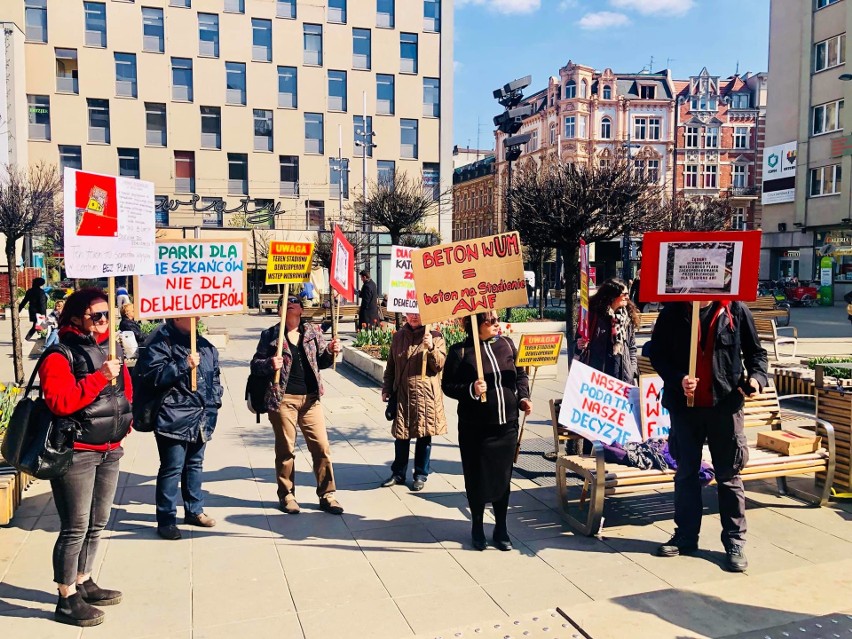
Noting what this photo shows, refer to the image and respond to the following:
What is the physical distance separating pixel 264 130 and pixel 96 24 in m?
10.3

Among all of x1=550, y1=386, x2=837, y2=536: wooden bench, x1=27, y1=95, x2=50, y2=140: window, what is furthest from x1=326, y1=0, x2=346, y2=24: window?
x1=550, y1=386, x2=837, y2=536: wooden bench

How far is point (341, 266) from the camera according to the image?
8.79m

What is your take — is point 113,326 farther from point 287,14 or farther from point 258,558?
point 287,14

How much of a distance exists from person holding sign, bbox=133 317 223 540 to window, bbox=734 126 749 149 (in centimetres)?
7759

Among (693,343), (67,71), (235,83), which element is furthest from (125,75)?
(693,343)

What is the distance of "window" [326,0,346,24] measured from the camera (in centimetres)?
4247

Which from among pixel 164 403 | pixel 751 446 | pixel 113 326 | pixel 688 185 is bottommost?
pixel 751 446

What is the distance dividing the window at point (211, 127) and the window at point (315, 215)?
6120 mm

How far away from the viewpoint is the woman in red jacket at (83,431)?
4.02 m

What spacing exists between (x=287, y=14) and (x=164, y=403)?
41.3 m

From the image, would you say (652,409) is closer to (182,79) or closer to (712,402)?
(712,402)

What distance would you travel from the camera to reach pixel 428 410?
6.50 metres

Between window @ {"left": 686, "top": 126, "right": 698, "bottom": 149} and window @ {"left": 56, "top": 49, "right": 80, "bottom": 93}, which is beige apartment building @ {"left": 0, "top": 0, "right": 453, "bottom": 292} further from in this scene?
window @ {"left": 686, "top": 126, "right": 698, "bottom": 149}

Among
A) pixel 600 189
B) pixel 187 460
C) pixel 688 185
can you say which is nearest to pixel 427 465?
pixel 187 460
